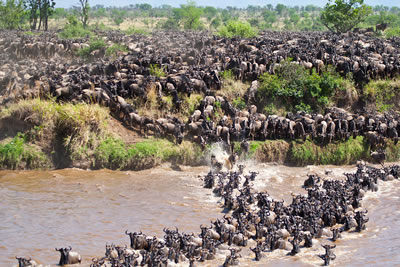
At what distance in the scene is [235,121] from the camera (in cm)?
1641

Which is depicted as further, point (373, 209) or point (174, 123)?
point (174, 123)

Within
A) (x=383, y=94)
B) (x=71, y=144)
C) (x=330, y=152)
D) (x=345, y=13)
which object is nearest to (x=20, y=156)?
(x=71, y=144)

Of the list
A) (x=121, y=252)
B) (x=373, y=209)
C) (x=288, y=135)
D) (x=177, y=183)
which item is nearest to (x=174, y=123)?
(x=177, y=183)

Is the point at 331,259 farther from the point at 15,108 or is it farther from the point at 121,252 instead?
the point at 15,108

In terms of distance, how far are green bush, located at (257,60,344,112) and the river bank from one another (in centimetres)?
246

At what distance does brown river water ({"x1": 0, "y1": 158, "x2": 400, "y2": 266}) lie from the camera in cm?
970

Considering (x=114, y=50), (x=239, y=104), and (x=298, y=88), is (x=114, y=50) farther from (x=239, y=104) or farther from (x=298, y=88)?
(x=298, y=88)

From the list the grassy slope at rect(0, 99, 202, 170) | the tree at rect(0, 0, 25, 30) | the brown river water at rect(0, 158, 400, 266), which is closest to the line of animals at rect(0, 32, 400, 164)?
the grassy slope at rect(0, 99, 202, 170)

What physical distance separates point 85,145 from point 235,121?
4.78m

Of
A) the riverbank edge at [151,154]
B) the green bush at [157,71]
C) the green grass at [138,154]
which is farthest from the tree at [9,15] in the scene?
the green grass at [138,154]

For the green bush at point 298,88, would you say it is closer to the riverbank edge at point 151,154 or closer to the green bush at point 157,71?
the riverbank edge at point 151,154

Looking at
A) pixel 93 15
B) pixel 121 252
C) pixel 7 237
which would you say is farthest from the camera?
pixel 93 15

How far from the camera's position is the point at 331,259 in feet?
30.3

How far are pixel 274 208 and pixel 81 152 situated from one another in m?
6.37
